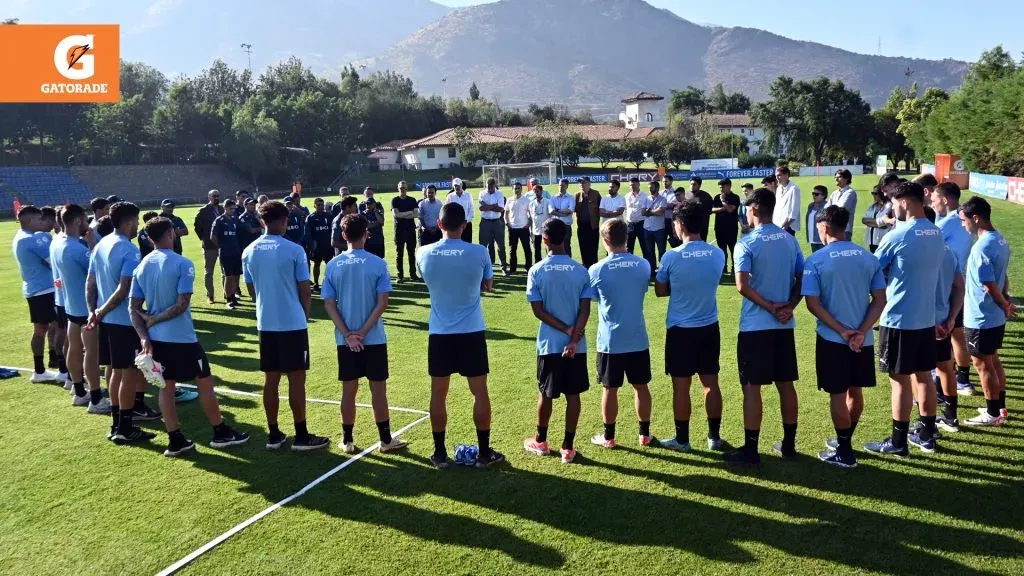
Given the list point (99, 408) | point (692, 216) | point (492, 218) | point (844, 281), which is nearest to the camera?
point (844, 281)

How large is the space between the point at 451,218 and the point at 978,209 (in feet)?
15.5

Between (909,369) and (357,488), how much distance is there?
14.6 feet

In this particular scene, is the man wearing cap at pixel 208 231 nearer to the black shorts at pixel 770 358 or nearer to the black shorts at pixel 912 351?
the black shorts at pixel 770 358

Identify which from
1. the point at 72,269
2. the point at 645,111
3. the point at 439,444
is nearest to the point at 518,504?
the point at 439,444

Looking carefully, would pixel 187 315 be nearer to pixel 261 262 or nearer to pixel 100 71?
pixel 261 262

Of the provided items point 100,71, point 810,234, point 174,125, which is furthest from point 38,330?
point 174,125

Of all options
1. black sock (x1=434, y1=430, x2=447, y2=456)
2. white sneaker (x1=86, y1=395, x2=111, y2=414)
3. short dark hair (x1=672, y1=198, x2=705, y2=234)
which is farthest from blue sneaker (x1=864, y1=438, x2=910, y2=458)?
white sneaker (x1=86, y1=395, x2=111, y2=414)

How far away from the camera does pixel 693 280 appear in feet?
17.9

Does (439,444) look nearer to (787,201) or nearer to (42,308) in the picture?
(42,308)

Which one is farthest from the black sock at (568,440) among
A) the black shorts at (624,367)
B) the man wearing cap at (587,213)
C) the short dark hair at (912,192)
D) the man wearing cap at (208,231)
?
the man wearing cap at (208,231)

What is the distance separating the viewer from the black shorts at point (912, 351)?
17.6 ft

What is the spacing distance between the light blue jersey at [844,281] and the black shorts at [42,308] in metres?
8.33

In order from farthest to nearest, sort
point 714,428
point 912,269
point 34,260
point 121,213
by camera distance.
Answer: point 34,260 < point 121,213 < point 714,428 < point 912,269

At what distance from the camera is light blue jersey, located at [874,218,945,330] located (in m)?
5.31
